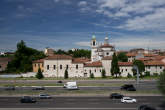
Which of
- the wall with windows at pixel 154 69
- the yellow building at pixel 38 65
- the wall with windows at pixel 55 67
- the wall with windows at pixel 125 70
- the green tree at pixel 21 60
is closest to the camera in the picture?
the wall with windows at pixel 154 69

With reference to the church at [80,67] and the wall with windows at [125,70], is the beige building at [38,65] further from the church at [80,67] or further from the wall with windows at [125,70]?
the wall with windows at [125,70]

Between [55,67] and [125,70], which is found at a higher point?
[55,67]

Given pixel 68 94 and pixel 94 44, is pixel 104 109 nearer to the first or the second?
pixel 68 94

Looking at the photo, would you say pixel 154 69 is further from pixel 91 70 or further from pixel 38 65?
pixel 38 65

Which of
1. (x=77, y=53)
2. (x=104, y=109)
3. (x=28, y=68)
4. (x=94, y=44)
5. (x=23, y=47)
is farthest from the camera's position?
(x=77, y=53)

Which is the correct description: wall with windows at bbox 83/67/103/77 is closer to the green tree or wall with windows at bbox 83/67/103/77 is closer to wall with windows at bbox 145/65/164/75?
wall with windows at bbox 145/65/164/75

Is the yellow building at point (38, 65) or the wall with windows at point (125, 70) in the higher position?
the yellow building at point (38, 65)

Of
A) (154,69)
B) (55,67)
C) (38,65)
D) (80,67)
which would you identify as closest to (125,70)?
(154,69)

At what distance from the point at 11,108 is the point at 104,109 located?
1197 centimetres

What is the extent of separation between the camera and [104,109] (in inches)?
742

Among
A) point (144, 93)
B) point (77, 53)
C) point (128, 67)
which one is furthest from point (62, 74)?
point (77, 53)

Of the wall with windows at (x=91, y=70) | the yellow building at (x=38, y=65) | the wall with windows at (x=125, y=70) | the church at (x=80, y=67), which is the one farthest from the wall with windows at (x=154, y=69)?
the yellow building at (x=38, y=65)

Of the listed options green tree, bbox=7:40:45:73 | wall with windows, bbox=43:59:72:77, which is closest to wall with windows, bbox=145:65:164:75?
wall with windows, bbox=43:59:72:77

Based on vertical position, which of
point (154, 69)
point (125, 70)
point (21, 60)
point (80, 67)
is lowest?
point (125, 70)
